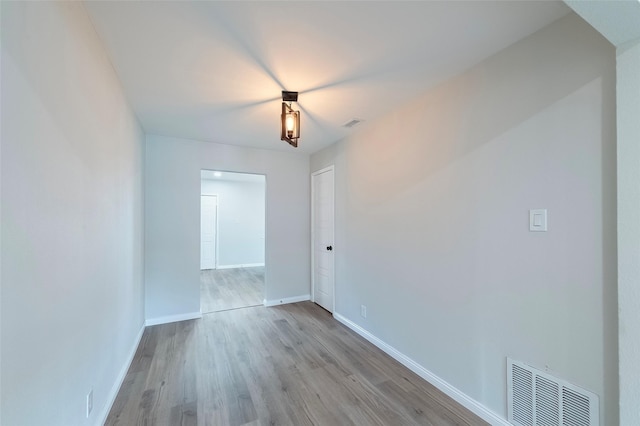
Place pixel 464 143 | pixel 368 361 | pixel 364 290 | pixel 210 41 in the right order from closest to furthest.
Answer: pixel 210 41
pixel 464 143
pixel 368 361
pixel 364 290

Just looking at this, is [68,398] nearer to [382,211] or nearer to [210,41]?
[210,41]

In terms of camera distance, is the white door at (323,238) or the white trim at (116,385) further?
the white door at (323,238)

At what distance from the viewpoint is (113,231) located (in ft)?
6.54

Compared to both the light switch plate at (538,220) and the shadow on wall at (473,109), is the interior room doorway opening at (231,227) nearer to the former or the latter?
the shadow on wall at (473,109)

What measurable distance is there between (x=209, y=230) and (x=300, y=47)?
20.8 ft

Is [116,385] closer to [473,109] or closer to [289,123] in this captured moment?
[289,123]

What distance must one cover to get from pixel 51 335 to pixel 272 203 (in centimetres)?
321

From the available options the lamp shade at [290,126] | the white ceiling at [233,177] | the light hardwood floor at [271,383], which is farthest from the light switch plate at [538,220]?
the white ceiling at [233,177]

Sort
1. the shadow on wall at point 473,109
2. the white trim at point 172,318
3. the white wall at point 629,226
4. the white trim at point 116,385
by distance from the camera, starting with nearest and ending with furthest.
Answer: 1. the white wall at point 629,226
2. the shadow on wall at point 473,109
3. the white trim at point 116,385
4. the white trim at point 172,318

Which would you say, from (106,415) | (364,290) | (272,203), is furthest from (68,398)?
(272,203)

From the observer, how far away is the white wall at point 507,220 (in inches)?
52.7

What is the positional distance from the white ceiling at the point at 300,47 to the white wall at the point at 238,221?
4.74 m

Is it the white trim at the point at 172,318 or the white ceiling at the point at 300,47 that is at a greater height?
the white ceiling at the point at 300,47

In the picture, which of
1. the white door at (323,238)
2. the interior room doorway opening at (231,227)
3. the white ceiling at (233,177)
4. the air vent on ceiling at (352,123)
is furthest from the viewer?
the interior room doorway opening at (231,227)
